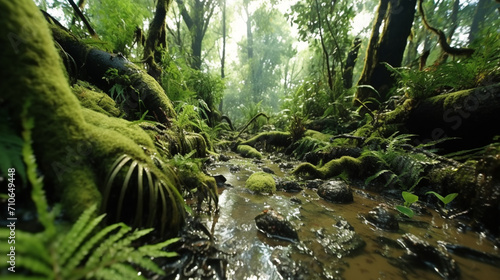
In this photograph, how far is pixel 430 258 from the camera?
1.58 meters

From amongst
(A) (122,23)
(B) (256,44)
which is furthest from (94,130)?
(B) (256,44)

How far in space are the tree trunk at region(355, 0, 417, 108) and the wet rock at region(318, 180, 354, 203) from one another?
4.78m

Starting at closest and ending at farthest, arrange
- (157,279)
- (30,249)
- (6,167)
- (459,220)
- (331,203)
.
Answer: (30,249) → (6,167) → (157,279) → (459,220) → (331,203)

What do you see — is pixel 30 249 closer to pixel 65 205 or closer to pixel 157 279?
pixel 65 205

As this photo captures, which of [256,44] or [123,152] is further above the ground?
[256,44]

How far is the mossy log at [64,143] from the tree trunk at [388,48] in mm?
7132

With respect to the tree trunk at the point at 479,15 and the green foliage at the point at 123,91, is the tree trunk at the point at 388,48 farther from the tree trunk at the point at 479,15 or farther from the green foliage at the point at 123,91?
the tree trunk at the point at 479,15

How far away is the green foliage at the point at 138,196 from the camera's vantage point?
4.08 feet

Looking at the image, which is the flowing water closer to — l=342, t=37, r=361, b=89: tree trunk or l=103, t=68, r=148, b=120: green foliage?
l=103, t=68, r=148, b=120: green foliage

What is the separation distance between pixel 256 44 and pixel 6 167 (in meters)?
41.5

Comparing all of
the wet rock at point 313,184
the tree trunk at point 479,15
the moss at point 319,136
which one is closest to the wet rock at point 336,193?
the wet rock at point 313,184

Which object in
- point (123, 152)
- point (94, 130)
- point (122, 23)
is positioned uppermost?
point (122, 23)

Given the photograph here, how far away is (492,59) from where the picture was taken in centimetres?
353

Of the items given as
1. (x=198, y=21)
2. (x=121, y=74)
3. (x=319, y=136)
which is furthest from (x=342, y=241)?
(x=198, y=21)
